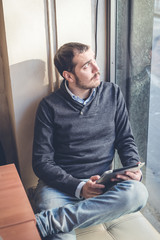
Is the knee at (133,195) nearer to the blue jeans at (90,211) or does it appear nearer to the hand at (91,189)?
the blue jeans at (90,211)

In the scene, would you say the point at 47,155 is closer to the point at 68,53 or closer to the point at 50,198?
the point at 50,198

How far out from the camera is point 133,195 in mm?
1403

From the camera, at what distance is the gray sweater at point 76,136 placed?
1690 mm

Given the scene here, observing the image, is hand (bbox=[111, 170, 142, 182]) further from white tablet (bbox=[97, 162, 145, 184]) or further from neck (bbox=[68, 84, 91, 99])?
neck (bbox=[68, 84, 91, 99])

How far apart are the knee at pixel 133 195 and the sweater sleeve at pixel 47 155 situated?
0.93ft

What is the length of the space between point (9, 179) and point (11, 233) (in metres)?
0.41

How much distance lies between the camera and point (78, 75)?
171cm

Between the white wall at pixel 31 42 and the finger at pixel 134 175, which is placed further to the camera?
the white wall at pixel 31 42

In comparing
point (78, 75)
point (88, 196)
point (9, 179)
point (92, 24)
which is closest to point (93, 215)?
point (88, 196)

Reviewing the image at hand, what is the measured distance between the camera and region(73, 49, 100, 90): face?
169 cm

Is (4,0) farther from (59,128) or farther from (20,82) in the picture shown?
(59,128)

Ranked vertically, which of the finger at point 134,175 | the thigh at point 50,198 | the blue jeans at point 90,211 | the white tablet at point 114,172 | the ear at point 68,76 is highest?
the ear at point 68,76

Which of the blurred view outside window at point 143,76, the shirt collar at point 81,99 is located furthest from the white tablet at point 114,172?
the shirt collar at point 81,99

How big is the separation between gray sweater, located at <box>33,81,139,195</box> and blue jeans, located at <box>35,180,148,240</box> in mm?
280
